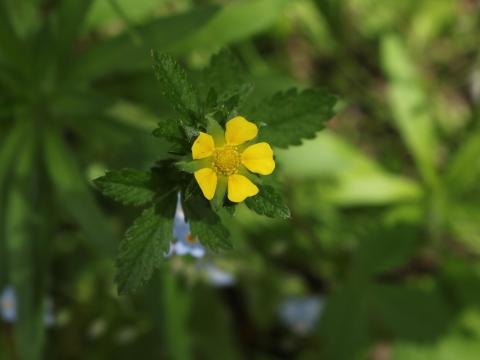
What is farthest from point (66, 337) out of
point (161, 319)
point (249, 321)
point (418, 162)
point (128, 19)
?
point (418, 162)

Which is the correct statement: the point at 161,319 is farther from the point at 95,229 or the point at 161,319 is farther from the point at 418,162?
the point at 418,162

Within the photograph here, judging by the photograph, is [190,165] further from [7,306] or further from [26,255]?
[7,306]

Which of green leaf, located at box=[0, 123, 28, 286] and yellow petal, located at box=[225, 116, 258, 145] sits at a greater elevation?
green leaf, located at box=[0, 123, 28, 286]

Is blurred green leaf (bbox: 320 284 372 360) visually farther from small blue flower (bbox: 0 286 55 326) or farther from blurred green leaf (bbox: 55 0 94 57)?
blurred green leaf (bbox: 55 0 94 57)

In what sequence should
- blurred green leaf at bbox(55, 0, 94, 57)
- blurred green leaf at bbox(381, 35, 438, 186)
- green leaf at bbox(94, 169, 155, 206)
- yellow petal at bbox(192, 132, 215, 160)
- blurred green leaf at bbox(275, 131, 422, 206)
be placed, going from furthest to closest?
blurred green leaf at bbox(381, 35, 438, 186) → blurred green leaf at bbox(275, 131, 422, 206) → blurred green leaf at bbox(55, 0, 94, 57) → green leaf at bbox(94, 169, 155, 206) → yellow petal at bbox(192, 132, 215, 160)

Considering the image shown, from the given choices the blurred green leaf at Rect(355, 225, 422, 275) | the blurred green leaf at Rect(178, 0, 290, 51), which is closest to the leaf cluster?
the blurred green leaf at Rect(178, 0, 290, 51)

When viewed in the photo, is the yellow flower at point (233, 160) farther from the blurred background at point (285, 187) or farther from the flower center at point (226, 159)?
the blurred background at point (285, 187)

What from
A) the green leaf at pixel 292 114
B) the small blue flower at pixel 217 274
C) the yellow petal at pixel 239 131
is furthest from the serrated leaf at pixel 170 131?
the small blue flower at pixel 217 274
